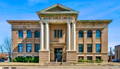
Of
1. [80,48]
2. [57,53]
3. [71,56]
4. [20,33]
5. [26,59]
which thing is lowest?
[26,59]

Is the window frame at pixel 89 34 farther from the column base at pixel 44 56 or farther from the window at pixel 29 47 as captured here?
the window at pixel 29 47

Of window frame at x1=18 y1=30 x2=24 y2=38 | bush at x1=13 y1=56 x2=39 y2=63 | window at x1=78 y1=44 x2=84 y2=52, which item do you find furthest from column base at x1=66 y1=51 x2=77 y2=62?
window frame at x1=18 y1=30 x2=24 y2=38

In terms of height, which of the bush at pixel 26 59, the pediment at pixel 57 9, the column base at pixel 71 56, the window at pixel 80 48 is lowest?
the bush at pixel 26 59

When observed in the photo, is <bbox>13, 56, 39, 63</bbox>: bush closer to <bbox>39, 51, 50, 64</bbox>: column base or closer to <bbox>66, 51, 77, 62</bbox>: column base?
<bbox>39, 51, 50, 64</bbox>: column base

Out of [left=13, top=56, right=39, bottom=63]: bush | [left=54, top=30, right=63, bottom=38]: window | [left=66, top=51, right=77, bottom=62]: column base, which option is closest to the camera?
[left=66, top=51, right=77, bottom=62]: column base

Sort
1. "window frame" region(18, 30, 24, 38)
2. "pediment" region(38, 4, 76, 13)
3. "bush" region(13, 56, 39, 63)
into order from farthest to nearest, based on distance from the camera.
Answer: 1. "window frame" region(18, 30, 24, 38)
2. "bush" region(13, 56, 39, 63)
3. "pediment" region(38, 4, 76, 13)

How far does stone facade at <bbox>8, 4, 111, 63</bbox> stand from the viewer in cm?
4528

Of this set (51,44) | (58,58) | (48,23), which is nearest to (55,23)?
(48,23)

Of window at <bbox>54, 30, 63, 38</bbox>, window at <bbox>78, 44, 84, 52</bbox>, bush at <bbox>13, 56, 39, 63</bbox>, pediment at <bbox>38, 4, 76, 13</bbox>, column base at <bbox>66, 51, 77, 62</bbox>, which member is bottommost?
bush at <bbox>13, 56, 39, 63</bbox>

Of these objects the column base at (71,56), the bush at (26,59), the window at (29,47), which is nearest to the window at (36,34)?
the window at (29,47)

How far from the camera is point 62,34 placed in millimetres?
48250

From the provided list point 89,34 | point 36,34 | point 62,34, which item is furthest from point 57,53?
point 89,34

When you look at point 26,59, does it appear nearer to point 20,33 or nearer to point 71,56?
point 20,33

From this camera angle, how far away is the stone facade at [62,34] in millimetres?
45281
